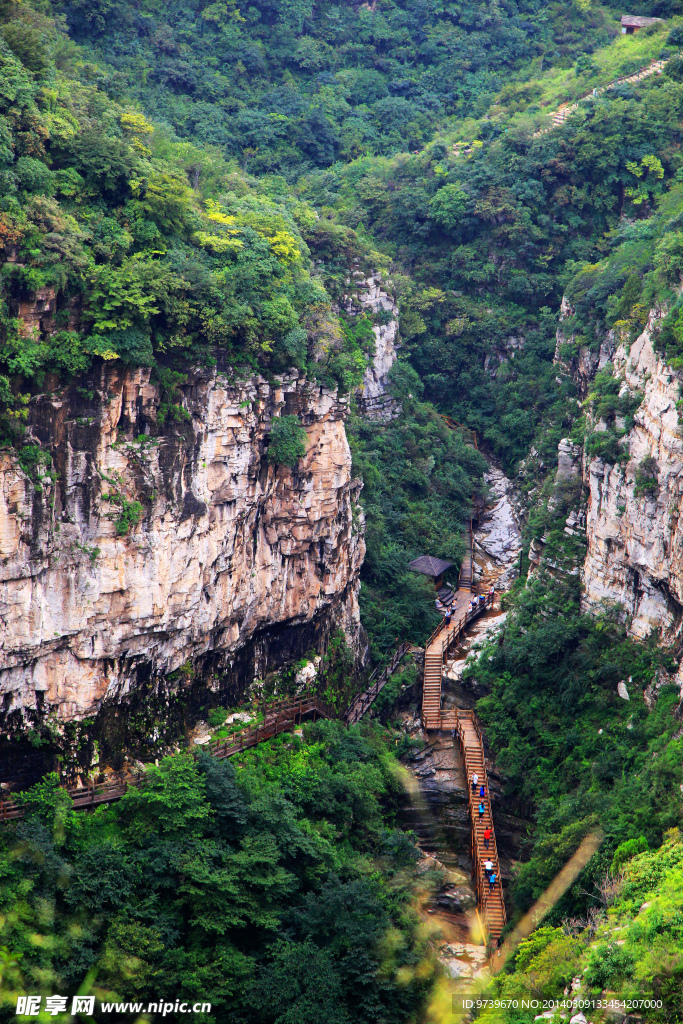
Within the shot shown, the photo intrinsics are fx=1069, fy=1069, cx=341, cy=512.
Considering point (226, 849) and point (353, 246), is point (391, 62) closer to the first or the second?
point (353, 246)

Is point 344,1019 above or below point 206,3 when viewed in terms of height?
below

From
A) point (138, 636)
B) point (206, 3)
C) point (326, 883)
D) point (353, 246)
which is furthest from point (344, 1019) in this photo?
point (206, 3)

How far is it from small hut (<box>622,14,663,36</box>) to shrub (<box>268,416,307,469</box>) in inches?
1220

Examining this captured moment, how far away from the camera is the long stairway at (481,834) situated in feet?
92.1

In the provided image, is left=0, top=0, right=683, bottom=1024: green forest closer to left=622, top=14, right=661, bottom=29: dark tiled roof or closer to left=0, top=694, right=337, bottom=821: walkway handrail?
left=0, top=694, right=337, bottom=821: walkway handrail

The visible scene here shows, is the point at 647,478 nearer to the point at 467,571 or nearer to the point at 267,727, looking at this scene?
the point at 467,571

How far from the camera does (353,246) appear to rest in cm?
4016

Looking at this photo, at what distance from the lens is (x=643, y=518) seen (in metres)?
30.5

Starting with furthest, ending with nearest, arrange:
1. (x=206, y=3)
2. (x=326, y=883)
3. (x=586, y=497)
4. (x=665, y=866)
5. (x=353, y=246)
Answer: (x=206, y=3) → (x=353, y=246) → (x=586, y=497) → (x=326, y=883) → (x=665, y=866)

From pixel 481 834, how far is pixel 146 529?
42.2ft

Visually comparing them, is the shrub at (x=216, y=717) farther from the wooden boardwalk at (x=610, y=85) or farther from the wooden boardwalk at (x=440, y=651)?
the wooden boardwalk at (x=610, y=85)

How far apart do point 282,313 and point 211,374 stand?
10.4ft

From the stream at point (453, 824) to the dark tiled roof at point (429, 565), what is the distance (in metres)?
2.09
